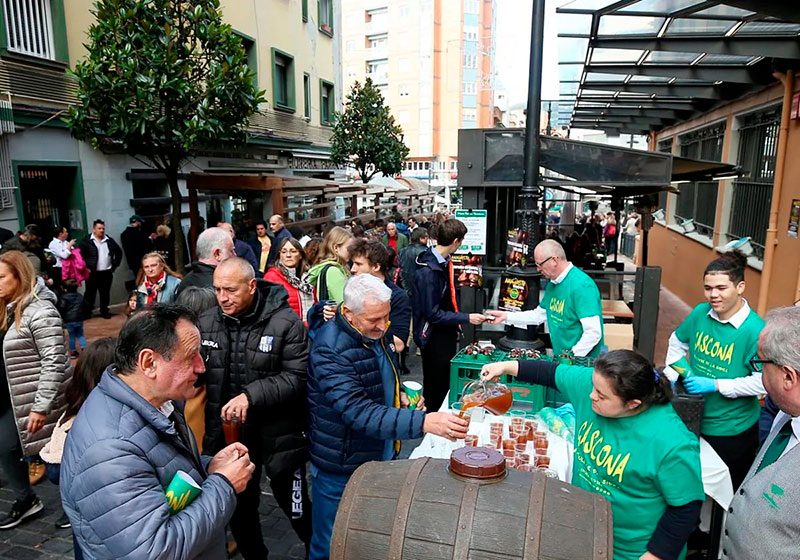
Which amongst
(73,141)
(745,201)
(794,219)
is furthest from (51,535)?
(745,201)

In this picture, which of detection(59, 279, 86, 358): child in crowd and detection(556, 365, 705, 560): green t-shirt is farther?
detection(59, 279, 86, 358): child in crowd

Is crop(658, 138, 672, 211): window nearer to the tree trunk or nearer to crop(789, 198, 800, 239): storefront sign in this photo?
crop(789, 198, 800, 239): storefront sign

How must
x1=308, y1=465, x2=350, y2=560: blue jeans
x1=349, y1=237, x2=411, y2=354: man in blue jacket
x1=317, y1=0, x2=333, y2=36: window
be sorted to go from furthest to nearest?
x1=317, y1=0, x2=333, y2=36: window < x1=349, y1=237, x2=411, y2=354: man in blue jacket < x1=308, y1=465, x2=350, y2=560: blue jeans

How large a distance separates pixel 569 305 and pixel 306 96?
17384 millimetres

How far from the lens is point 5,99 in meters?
8.66

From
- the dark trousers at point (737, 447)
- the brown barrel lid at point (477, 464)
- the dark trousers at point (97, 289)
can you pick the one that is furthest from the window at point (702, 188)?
the dark trousers at point (97, 289)

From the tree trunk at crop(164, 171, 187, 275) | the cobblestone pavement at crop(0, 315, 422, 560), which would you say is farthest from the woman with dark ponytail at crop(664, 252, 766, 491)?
the tree trunk at crop(164, 171, 187, 275)

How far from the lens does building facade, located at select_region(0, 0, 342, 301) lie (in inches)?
352

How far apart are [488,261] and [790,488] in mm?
6061

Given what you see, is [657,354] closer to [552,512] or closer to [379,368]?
[379,368]

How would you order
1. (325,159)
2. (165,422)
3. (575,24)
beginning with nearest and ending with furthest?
(165,422) → (575,24) → (325,159)

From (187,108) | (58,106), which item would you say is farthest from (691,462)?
(58,106)

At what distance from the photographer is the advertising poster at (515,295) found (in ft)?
16.1

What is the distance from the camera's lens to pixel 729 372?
3418mm
